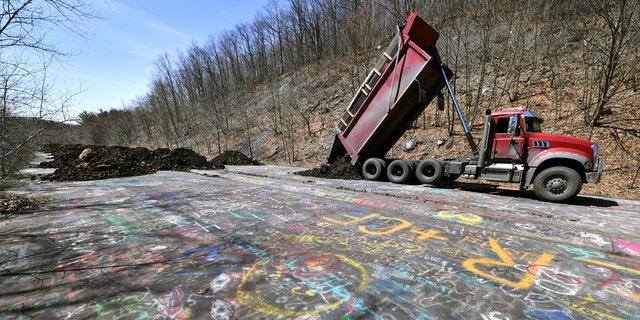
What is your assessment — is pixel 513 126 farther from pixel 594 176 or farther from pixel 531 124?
pixel 594 176

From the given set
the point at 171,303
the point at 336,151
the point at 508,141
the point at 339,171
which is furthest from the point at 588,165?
the point at 171,303

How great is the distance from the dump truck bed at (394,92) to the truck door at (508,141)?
2.09 m

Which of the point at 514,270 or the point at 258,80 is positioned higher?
the point at 258,80

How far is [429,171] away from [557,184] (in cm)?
292

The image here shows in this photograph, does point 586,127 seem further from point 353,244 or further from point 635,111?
point 353,244

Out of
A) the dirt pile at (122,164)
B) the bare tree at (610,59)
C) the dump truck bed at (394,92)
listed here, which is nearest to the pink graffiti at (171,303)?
the dump truck bed at (394,92)

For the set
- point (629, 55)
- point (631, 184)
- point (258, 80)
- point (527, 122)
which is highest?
point (258, 80)

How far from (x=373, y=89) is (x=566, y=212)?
5.41 meters

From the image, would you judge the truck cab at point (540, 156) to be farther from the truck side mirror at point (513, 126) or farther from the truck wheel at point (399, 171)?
the truck wheel at point (399, 171)

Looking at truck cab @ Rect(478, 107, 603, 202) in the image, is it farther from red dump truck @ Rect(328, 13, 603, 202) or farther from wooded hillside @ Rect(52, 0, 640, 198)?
wooded hillside @ Rect(52, 0, 640, 198)

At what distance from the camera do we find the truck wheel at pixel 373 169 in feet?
29.4

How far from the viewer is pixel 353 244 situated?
12.3 ft

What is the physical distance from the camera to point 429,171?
809 cm

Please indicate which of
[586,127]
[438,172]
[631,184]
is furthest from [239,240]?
[586,127]
